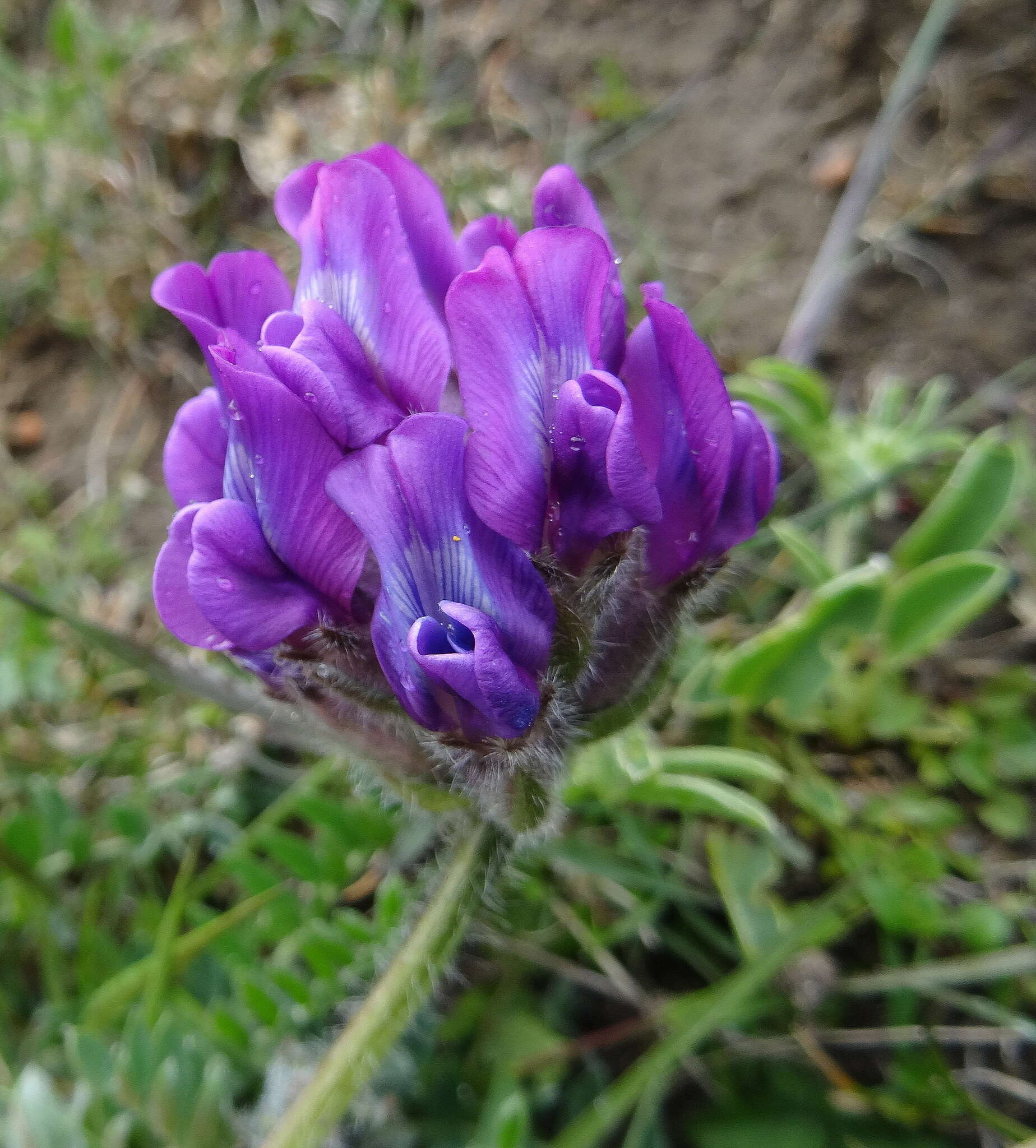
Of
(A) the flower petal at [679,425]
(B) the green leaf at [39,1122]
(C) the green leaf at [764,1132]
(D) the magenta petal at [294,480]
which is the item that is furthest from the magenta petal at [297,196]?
(C) the green leaf at [764,1132]

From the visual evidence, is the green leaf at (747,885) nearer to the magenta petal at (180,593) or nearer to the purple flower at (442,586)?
the purple flower at (442,586)

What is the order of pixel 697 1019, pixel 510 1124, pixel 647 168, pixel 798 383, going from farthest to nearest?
1. pixel 647 168
2. pixel 798 383
3. pixel 697 1019
4. pixel 510 1124

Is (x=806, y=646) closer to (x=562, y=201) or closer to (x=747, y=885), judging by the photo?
(x=747, y=885)

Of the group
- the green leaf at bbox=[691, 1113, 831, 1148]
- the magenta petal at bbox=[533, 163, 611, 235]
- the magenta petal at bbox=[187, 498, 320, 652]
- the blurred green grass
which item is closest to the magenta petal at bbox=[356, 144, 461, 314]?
the magenta petal at bbox=[533, 163, 611, 235]

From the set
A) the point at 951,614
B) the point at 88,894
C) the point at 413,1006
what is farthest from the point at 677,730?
the point at 88,894

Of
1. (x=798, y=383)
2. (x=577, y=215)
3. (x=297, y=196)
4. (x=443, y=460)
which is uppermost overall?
(x=297, y=196)

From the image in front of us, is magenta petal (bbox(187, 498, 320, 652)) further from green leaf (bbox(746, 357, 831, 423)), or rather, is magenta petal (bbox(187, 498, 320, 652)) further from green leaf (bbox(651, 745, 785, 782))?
green leaf (bbox(746, 357, 831, 423))

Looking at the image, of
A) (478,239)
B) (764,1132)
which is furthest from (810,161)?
(764,1132)
